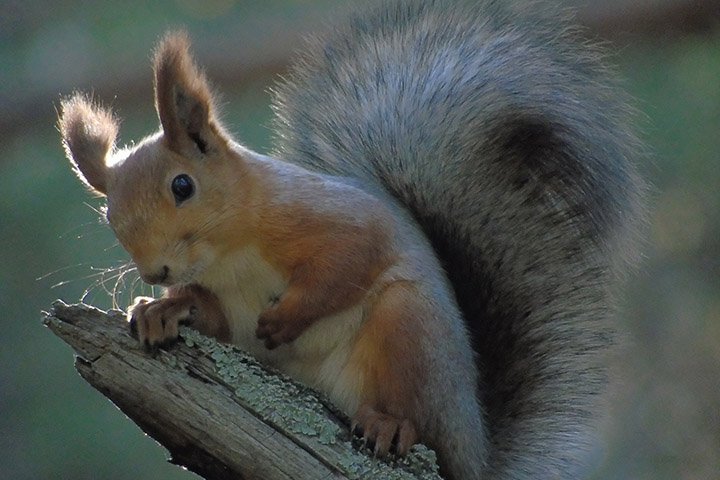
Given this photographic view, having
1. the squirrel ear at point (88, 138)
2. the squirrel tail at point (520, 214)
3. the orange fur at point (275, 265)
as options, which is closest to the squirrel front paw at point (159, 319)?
the orange fur at point (275, 265)

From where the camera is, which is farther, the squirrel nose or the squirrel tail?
the squirrel tail

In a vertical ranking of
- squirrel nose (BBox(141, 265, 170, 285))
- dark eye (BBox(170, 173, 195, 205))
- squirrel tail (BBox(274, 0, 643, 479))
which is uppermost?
squirrel tail (BBox(274, 0, 643, 479))

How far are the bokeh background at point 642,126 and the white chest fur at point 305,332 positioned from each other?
4.15 ft

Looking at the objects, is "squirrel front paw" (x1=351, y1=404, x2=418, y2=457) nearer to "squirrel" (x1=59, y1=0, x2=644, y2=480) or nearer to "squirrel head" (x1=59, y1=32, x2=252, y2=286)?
"squirrel" (x1=59, y1=0, x2=644, y2=480)

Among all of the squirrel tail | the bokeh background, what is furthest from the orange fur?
the bokeh background

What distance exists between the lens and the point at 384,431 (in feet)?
5.93

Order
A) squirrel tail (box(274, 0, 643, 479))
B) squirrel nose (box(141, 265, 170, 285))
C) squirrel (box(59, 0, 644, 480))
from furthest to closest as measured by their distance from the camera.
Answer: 1. squirrel tail (box(274, 0, 643, 479))
2. squirrel (box(59, 0, 644, 480))
3. squirrel nose (box(141, 265, 170, 285))

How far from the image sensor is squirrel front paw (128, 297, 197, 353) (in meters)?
1.79

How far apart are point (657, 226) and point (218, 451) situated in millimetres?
2368

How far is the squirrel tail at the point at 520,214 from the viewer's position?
84.6 inches

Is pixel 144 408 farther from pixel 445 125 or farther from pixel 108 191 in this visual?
pixel 445 125

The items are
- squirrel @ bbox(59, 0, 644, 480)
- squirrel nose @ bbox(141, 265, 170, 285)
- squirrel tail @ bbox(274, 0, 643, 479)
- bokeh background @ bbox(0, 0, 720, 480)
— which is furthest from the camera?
bokeh background @ bbox(0, 0, 720, 480)

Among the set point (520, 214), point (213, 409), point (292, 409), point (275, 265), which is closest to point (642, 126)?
point (520, 214)

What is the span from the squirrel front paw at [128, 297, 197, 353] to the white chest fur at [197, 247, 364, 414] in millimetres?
66
